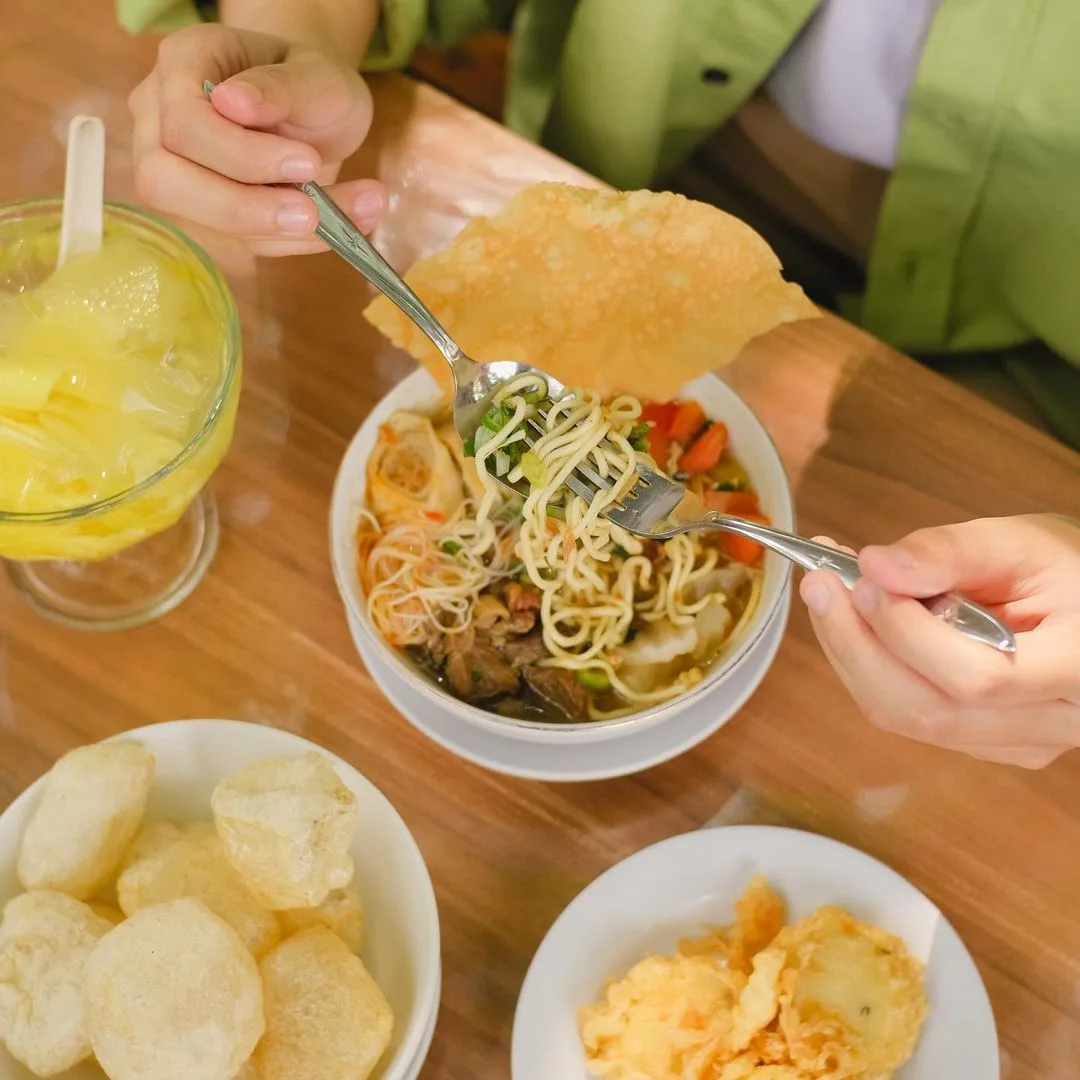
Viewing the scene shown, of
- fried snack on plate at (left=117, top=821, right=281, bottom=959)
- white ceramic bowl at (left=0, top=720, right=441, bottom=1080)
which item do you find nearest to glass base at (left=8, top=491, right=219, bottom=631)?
white ceramic bowl at (left=0, top=720, right=441, bottom=1080)

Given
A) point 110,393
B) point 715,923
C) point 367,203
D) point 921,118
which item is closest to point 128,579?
point 110,393

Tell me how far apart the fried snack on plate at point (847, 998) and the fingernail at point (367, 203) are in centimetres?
81

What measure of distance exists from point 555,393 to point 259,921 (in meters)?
0.55

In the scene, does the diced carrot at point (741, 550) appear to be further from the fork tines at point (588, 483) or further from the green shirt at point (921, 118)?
the green shirt at point (921, 118)

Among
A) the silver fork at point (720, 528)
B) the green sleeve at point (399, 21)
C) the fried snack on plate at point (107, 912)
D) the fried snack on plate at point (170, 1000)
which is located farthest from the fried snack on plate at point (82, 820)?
Answer: the green sleeve at point (399, 21)

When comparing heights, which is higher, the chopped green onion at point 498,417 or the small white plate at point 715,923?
the chopped green onion at point 498,417

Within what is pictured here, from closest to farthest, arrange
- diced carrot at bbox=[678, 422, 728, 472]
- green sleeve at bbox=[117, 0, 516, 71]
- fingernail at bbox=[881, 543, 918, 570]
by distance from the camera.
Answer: fingernail at bbox=[881, 543, 918, 570] → diced carrot at bbox=[678, 422, 728, 472] → green sleeve at bbox=[117, 0, 516, 71]

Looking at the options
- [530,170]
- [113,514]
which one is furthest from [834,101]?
[113,514]

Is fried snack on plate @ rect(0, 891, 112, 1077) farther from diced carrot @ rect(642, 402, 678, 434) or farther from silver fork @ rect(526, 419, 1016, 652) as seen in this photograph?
diced carrot @ rect(642, 402, 678, 434)

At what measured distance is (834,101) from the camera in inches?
54.7

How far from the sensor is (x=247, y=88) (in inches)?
41.0

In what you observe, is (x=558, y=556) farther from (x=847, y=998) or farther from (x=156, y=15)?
(x=156, y=15)

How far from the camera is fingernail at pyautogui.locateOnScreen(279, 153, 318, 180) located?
103 centimetres

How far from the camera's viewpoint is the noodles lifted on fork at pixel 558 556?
→ 3.45 feet
